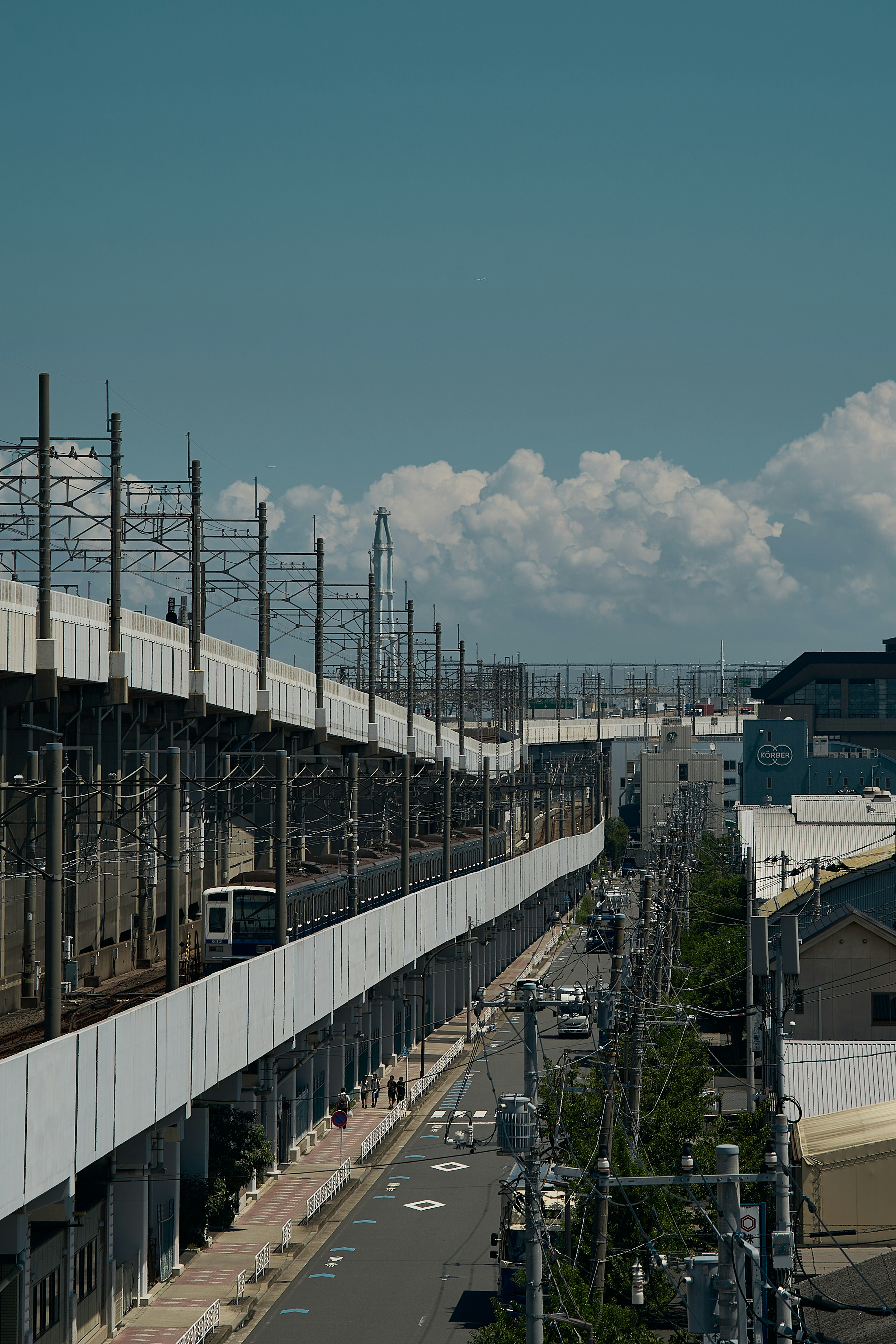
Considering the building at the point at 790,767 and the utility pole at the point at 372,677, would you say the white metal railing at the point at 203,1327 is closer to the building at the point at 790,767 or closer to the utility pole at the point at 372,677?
the utility pole at the point at 372,677

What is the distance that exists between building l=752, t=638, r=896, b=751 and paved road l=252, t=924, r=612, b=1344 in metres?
106

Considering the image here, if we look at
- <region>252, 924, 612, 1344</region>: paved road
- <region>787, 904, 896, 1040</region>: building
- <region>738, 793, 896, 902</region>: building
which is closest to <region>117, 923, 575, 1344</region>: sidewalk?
<region>252, 924, 612, 1344</region>: paved road

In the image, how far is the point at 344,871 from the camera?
4819 centimetres

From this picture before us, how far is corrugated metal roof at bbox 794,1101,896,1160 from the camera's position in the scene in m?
28.7

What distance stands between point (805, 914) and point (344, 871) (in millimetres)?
16516

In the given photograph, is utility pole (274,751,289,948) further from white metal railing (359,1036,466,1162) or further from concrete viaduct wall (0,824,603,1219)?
white metal railing (359,1036,466,1162)

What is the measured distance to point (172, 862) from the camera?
25.3 meters

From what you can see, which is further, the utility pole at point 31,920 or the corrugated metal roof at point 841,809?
the corrugated metal roof at point 841,809

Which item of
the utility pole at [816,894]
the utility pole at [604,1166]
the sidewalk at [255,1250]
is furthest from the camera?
the utility pole at [816,894]

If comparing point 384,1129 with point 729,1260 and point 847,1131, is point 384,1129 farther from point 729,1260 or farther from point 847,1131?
point 729,1260

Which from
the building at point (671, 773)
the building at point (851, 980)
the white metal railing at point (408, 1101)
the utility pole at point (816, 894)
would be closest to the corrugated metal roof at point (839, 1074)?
the building at point (851, 980)

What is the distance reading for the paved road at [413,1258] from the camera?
91.0 ft

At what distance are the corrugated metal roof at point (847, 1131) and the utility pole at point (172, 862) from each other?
1324 centimetres

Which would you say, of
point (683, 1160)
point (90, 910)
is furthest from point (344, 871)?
point (683, 1160)
